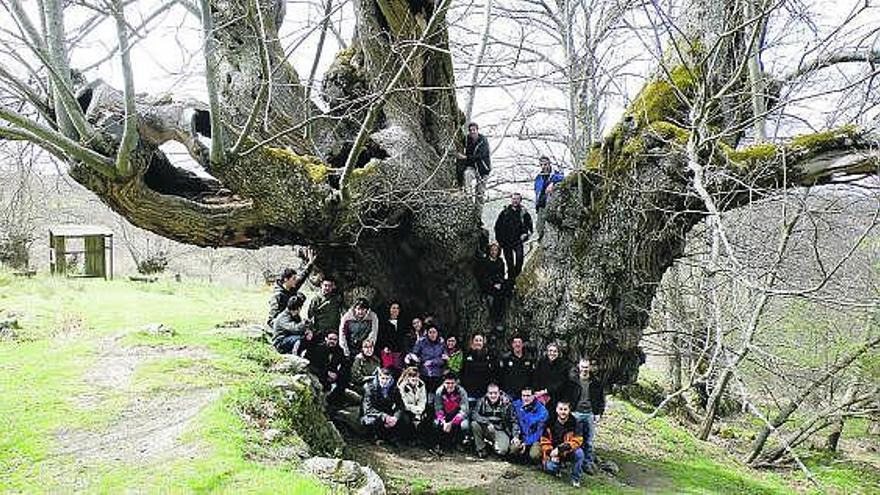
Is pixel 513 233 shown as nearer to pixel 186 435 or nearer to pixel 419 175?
pixel 419 175

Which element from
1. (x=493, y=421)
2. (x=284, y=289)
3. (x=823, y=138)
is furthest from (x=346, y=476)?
(x=823, y=138)

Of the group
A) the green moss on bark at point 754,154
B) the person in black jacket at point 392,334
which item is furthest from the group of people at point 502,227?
the green moss on bark at point 754,154

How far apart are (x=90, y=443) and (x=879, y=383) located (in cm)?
1269

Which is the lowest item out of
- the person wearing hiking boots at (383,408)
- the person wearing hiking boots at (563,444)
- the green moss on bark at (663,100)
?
the person wearing hiking boots at (563,444)

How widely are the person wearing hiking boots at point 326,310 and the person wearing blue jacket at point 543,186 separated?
2.52m

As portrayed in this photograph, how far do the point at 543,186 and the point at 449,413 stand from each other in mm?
2895

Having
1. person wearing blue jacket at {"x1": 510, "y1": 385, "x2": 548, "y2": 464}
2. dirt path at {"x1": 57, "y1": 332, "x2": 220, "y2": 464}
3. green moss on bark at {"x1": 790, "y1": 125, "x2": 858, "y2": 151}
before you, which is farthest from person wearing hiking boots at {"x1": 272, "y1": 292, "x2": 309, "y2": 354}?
green moss on bark at {"x1": 790, "y1": 125, "x2": 858, "y2": 151}

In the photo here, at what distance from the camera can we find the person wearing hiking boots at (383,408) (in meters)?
8.26

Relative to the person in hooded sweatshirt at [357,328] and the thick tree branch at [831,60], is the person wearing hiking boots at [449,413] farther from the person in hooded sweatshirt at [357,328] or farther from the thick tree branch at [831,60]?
the thick tree branch at [831,60]

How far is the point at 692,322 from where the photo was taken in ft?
45.2

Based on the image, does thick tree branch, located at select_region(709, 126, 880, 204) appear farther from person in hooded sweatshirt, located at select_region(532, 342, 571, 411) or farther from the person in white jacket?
the person in white jacket

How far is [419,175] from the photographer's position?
857 cm

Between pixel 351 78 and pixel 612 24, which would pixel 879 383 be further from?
pixel 351 78

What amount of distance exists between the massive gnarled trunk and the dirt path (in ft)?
4.75
